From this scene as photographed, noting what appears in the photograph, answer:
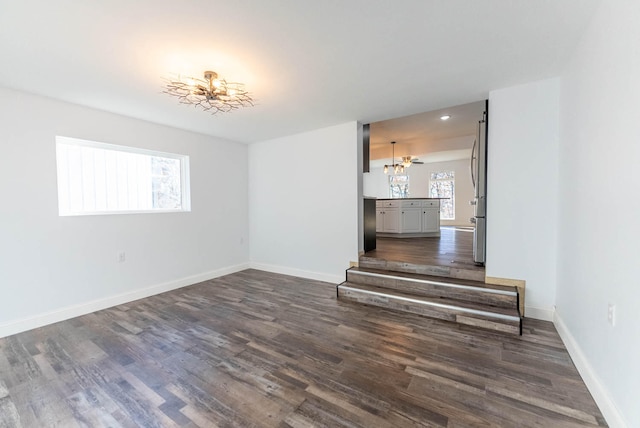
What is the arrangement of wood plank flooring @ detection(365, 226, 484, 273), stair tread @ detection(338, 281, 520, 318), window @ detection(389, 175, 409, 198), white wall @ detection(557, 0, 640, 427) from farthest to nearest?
window @ detection(389, 175, 409, 198)
wood plank flooring @ detection(365, 226, 484, 273)
stair tread @ detection(338, 281, 520, 318)
white wall @ detection(557, 0, 640, 427)

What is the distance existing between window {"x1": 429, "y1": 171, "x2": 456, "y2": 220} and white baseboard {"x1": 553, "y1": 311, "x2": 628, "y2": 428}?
840 cm

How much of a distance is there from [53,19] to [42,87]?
1.44 metres

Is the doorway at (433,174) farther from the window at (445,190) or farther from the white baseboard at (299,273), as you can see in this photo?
the white baseboard at (299,273)

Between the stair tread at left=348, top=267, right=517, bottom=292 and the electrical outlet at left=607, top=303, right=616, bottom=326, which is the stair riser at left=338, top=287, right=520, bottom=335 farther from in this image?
the electrical outlet at left=607, top=303, right=616, bottom=326

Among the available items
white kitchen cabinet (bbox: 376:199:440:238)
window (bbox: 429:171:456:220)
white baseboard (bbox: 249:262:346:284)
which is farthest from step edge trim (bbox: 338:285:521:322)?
window (bbox: 429:171:456:220)

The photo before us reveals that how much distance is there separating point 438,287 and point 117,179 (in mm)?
4542

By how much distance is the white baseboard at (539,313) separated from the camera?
2.71 meters

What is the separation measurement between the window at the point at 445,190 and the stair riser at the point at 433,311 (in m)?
8.19

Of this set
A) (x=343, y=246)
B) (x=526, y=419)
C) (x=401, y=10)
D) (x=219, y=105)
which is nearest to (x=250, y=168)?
(x=219, y=105)

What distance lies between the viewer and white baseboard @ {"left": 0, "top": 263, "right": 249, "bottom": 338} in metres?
2.64

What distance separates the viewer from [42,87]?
2.61 meters

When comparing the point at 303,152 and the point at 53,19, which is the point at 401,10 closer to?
the point at 53,19

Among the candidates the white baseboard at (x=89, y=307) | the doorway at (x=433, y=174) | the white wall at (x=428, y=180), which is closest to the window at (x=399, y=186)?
the doorway at (x=433, y=174)

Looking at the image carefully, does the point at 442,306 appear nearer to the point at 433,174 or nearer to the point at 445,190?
the point at 445,190
